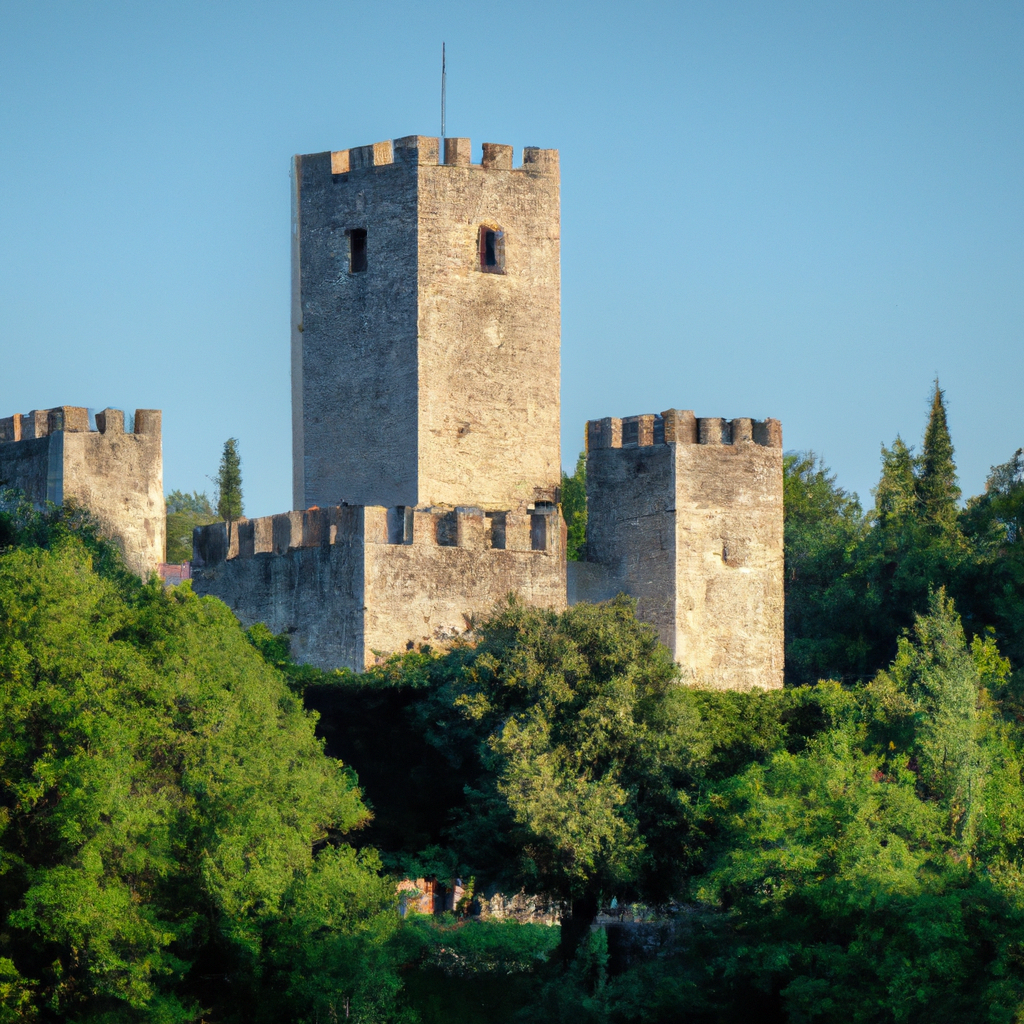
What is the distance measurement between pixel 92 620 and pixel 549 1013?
24.9 ft

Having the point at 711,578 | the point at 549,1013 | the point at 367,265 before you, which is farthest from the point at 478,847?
the point at 367,265

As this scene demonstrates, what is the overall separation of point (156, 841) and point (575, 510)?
27.6 m

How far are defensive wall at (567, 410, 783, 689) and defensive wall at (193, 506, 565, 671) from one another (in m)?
1.33

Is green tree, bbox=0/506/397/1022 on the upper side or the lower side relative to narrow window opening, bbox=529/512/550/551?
lower

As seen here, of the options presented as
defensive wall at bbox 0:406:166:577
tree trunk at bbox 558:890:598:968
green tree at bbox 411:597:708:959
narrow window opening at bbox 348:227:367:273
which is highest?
narrow window opening at bbox 348:227:367:273

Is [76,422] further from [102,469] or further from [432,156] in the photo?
[432,156]

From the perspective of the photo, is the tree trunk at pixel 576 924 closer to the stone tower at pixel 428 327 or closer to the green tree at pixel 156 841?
the green tree at pixel 156 841

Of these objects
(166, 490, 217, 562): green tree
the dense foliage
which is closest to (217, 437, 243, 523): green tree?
(166, 490, 217, 562): green tree

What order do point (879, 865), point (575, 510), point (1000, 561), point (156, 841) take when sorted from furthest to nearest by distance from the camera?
point (575, 510), point (1000, 561), point (879, 865), point (156, 841)

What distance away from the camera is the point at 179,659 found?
28.3 m

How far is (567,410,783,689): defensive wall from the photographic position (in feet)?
111

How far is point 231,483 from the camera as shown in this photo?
66.4 meters

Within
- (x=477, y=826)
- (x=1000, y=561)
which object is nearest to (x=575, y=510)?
(x=1000, y=561)

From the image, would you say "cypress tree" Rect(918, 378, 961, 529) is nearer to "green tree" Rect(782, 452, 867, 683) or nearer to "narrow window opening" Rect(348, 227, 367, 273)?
"green tree" Rect(782, 452, 867, 683)
